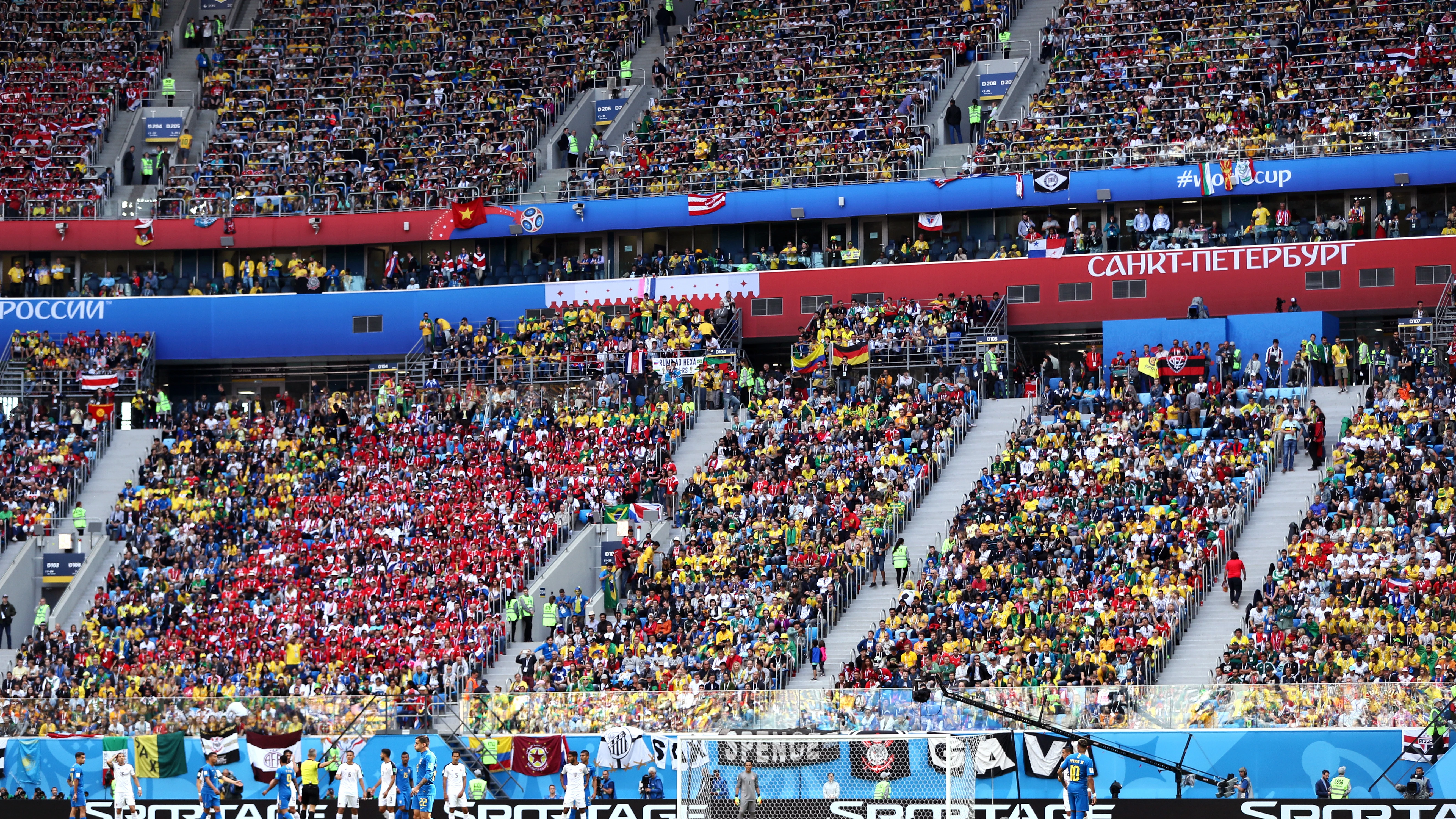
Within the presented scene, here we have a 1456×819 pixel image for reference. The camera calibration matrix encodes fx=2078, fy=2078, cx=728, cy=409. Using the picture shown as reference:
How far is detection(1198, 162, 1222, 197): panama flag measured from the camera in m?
53.3

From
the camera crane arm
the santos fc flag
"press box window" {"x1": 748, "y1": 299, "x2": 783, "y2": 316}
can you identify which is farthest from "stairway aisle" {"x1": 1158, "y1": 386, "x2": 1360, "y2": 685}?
"press box window" {"x1": 748, "y1": 299, "x2": 783, "y2": 316}

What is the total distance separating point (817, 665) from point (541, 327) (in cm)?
1905

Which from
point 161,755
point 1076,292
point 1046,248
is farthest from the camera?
point 1046,248

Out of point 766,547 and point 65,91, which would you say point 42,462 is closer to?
point 65,91

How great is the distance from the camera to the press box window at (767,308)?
55.9 m

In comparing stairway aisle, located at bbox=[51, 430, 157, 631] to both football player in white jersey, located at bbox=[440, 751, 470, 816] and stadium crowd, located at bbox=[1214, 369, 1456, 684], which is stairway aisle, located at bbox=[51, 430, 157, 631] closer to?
football player in white jersey, located at bbox=[440, 751, 470, 816]

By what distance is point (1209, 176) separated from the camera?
53438mm

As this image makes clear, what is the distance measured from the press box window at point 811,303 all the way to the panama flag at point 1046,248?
541 centimetres

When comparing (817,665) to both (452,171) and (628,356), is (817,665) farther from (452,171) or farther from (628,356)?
(452,171)

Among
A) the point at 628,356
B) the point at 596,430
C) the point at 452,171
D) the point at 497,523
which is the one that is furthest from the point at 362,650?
the point at 452,171

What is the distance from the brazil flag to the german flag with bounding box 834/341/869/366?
73.1 feet

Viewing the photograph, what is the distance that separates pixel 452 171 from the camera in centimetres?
5950

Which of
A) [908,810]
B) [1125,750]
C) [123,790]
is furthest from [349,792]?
[1125,750]

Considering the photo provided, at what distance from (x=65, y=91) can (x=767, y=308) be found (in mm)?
24132
